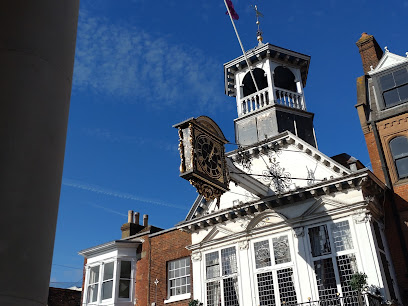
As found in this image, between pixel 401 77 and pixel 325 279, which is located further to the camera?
pixel 401 77

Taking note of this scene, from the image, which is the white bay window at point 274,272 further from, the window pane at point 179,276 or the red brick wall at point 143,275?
the red brick wall at point 143,275

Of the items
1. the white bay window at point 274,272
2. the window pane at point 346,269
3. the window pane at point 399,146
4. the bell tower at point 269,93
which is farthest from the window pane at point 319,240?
the bell tower at point 269,93

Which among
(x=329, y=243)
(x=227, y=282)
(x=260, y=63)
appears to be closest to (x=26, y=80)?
(x=329, y=243)

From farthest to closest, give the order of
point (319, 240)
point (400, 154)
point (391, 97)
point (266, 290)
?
point (391, 97)
point (400, 154)
point (266, 290)
point (319, 240)

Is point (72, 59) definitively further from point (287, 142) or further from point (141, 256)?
point (141, 256)

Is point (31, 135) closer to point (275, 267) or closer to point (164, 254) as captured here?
point (275, 267)

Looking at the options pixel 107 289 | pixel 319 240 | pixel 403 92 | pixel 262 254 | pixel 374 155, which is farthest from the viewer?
pixel 107 289

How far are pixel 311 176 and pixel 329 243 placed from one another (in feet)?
9.42

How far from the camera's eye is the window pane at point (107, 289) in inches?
838

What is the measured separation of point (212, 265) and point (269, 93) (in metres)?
9.13

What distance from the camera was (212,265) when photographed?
1817 centimetres

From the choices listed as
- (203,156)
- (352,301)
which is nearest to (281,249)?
(352,301)

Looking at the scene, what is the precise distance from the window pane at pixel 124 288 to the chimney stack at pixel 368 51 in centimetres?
1643

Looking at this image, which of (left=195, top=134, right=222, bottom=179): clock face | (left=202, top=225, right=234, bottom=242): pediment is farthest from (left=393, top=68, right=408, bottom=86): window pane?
(left=202, top=225, right=234, bottom=242): pediment
